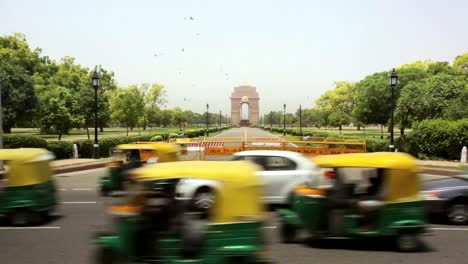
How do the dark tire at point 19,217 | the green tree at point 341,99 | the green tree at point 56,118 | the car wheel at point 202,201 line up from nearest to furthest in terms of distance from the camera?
1. the car wheel at point 202,201
2. the dark tire at point 19,217
3. the green tree at point 56,118
4. the green tree at point 341,99

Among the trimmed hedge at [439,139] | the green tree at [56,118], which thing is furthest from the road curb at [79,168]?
the green tree at [56,118]

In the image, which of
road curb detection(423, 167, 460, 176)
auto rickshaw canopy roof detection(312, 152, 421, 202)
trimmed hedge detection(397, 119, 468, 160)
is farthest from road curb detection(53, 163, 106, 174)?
trimmed hedge detection(397, 119, 468, 160)

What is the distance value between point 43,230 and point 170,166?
186 inches

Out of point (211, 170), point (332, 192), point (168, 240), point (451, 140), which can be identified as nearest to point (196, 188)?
point (211, 170)

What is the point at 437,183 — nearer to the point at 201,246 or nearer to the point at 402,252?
the point at 402,252

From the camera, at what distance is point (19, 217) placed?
9391mm

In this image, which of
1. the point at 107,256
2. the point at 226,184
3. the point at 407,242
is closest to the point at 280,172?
the point at 407,242

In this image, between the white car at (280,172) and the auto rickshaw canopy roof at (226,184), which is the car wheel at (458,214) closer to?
the white car at (280,172)

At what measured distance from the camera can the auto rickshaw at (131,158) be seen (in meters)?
12.3

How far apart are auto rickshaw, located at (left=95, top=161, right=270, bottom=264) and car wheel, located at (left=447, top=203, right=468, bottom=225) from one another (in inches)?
238

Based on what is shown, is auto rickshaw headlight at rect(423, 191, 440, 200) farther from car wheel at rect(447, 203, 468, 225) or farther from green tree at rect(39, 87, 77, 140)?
green tree at rect(39, 87, 77, 140)

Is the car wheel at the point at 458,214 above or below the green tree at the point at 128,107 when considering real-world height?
below

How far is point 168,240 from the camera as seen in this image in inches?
219

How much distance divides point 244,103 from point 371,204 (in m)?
185
